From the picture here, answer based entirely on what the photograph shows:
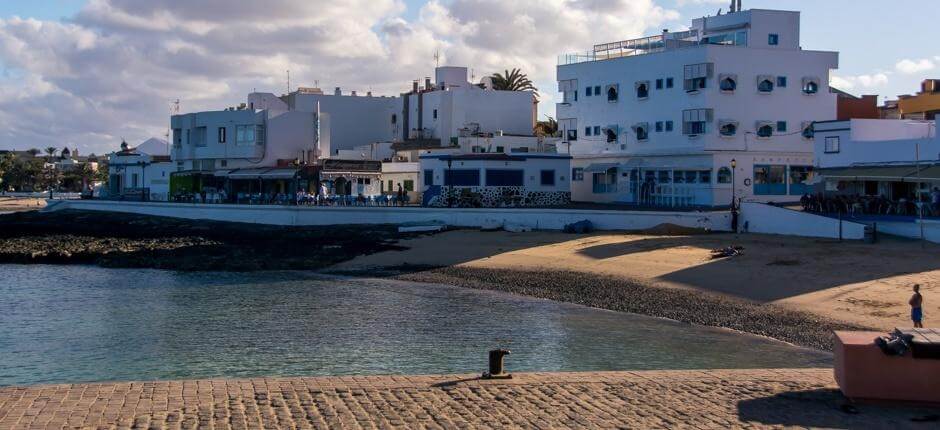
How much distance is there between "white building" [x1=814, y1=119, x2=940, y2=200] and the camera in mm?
39781

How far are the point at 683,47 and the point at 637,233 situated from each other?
18945 mm

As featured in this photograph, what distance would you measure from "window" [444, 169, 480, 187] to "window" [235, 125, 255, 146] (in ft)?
72.7

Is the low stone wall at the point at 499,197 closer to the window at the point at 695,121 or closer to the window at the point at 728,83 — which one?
the window at the point at 695,121

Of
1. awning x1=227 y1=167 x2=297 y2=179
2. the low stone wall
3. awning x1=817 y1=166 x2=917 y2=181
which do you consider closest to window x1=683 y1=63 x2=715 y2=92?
the low stone wall

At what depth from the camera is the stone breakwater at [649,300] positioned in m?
25.4

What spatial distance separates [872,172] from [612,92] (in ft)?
78.6

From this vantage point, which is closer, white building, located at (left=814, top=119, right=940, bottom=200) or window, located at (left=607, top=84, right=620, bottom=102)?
white building, located at (left=814, top=119, right=940, bottom=200)

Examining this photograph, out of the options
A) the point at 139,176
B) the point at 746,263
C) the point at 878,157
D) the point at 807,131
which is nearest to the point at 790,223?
the point at 878,157

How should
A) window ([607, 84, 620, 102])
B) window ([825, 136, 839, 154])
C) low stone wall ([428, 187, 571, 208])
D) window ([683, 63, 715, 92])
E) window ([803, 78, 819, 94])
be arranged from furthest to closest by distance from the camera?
window ([607, 84, 620, 102]) → low stone wall ([428, 187, 571, 208]) → window ([803, 78, 819, 94]) → window ([683, 63, 715, 92]) → window ([825, 136, 839, 154])

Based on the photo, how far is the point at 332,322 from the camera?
27.8 metres

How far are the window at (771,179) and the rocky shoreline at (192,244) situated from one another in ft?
71.2

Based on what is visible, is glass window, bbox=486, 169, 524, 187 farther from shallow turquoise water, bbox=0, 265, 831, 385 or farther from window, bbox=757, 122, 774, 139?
shallow turquoise water, bbox=0, 265, 831, 385

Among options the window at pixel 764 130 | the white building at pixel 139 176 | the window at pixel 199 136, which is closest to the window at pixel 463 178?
the window at pixel 764 130

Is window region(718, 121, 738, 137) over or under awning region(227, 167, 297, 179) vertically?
over
